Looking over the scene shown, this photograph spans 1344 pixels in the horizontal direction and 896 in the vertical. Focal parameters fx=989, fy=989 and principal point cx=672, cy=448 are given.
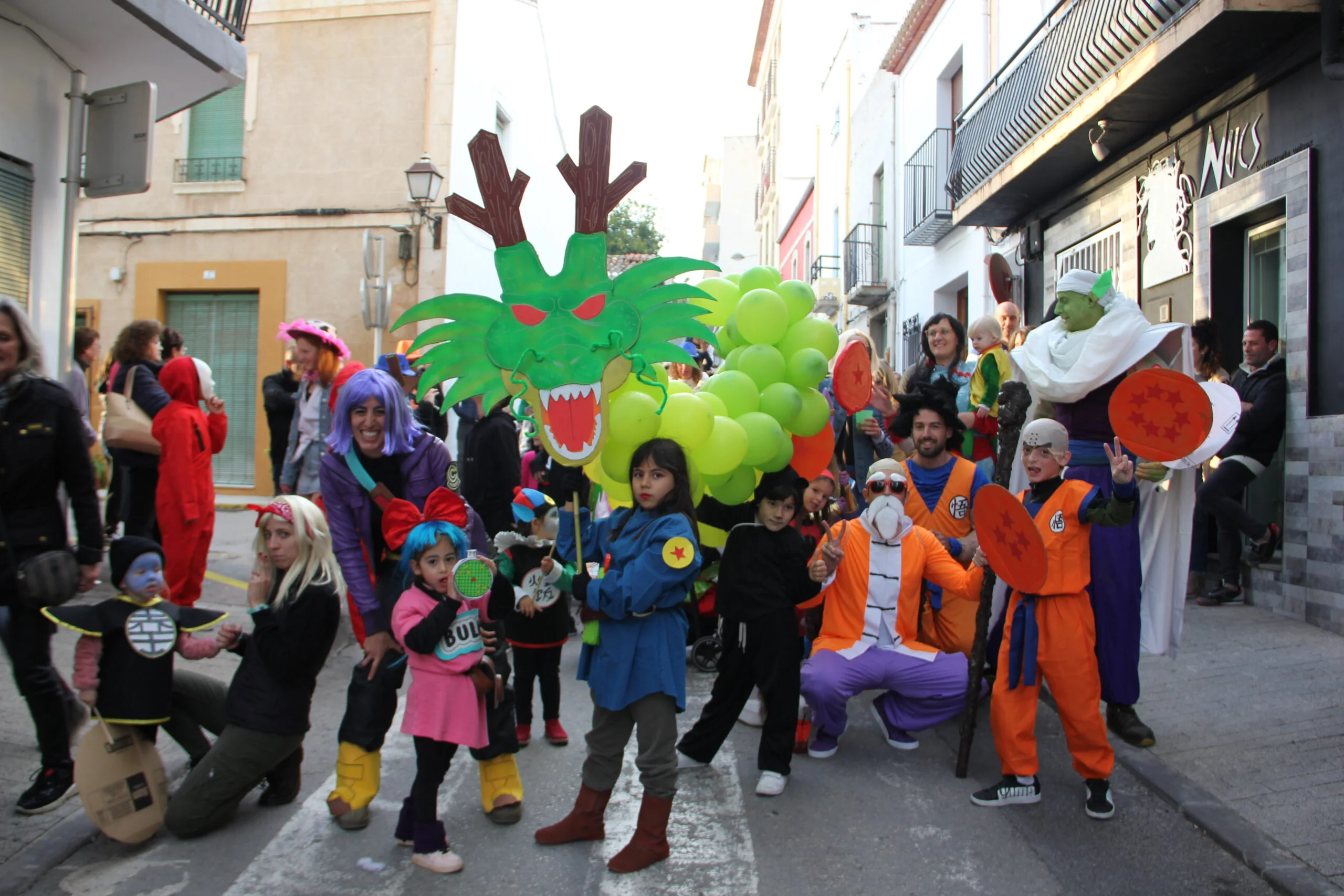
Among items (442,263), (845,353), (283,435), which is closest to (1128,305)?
(845,353)

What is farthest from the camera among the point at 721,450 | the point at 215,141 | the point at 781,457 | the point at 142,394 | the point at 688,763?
the point at 215,141

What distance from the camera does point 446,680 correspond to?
357cm

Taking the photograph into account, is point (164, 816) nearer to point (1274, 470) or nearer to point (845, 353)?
point (845, 353)

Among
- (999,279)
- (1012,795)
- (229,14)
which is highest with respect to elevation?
(229,14)

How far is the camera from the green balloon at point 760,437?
383cm

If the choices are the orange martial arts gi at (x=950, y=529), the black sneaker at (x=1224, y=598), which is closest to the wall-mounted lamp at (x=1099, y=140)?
the black sneaker at (x=1224, y=598)

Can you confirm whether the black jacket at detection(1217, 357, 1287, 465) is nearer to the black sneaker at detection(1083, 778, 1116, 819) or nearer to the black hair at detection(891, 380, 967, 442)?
the black hair at detection(891, 380, 967, 442)

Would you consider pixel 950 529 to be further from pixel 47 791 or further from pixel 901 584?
pixel 47 791

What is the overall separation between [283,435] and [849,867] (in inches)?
208

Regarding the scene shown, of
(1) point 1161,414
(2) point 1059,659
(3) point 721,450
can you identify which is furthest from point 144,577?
(1) point 1161,414

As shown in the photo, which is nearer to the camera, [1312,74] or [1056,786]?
[1056,786]

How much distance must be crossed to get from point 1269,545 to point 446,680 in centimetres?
589

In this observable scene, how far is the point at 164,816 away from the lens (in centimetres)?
365

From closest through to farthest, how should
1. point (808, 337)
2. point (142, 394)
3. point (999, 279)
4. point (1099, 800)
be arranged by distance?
point (1099, 800), point (808, 337), point (142, 394), point (999, 279)
